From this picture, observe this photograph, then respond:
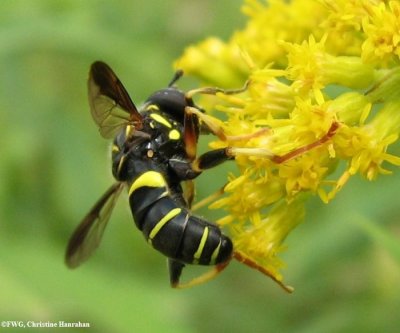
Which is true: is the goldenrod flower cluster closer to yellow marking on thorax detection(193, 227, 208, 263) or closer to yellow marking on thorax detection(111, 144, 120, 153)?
yellow marking on thorax detection(193, 227, 208, 263)

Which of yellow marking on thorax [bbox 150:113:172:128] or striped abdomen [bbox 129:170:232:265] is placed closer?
striped abdomen [bbox 129:170:232:265]

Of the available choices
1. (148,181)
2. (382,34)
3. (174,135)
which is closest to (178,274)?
(148,181)

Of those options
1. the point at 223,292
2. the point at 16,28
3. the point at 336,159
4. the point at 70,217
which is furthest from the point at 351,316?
the point at 16,28

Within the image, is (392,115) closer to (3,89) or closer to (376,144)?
(376,144)

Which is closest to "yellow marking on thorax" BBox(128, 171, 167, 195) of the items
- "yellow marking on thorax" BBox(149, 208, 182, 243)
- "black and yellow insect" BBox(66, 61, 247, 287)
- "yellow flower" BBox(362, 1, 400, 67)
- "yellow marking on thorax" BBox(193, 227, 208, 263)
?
"black and yellow insect" BBox(66, 61, 247, 287)

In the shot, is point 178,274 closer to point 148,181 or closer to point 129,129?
point 148,181

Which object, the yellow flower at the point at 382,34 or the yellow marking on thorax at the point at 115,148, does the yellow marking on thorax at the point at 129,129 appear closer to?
the yellow marking on thorax at the point at 115,148

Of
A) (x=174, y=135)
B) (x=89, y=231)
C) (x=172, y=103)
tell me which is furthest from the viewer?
(x=89, y=231)
